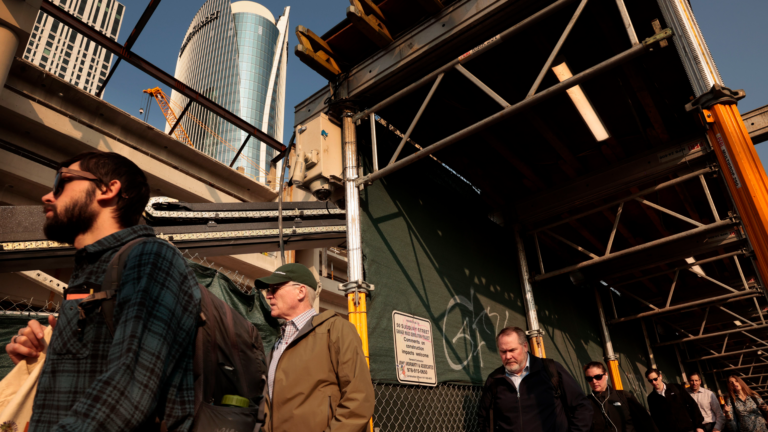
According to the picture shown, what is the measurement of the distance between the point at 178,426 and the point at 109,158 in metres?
1.00

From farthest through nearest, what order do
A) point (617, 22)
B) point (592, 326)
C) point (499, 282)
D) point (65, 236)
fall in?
point (592, 326), point (499, 282), point (617, 22), point (65, 236)

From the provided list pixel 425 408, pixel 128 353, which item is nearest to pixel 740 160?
pixel 425 408

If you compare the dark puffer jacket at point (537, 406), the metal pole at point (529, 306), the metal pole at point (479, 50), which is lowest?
the dark puffer jacket at point (537, 406)

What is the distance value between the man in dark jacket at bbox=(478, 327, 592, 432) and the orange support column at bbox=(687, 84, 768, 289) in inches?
93.2

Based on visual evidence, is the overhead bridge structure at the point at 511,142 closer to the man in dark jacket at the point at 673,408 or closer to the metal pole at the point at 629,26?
the metal pole at the point at 629,26

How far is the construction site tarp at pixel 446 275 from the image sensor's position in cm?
568

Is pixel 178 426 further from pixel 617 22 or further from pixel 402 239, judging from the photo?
pixel 617 22

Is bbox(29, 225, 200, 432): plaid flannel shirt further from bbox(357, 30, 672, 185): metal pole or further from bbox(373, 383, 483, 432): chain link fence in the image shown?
bbox(357, 30, 672, 185): metal pole

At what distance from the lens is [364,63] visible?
643cm

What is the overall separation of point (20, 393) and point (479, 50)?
5277 millimetres

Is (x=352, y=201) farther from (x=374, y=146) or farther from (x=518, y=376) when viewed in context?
(x=518, y=376)

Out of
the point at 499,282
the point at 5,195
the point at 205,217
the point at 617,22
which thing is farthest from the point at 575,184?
the point at 5,195

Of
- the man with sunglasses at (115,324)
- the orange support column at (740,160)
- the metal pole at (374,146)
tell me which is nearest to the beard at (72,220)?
the man with sunglasses at (115,324)

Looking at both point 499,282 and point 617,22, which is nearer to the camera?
point 617,22
